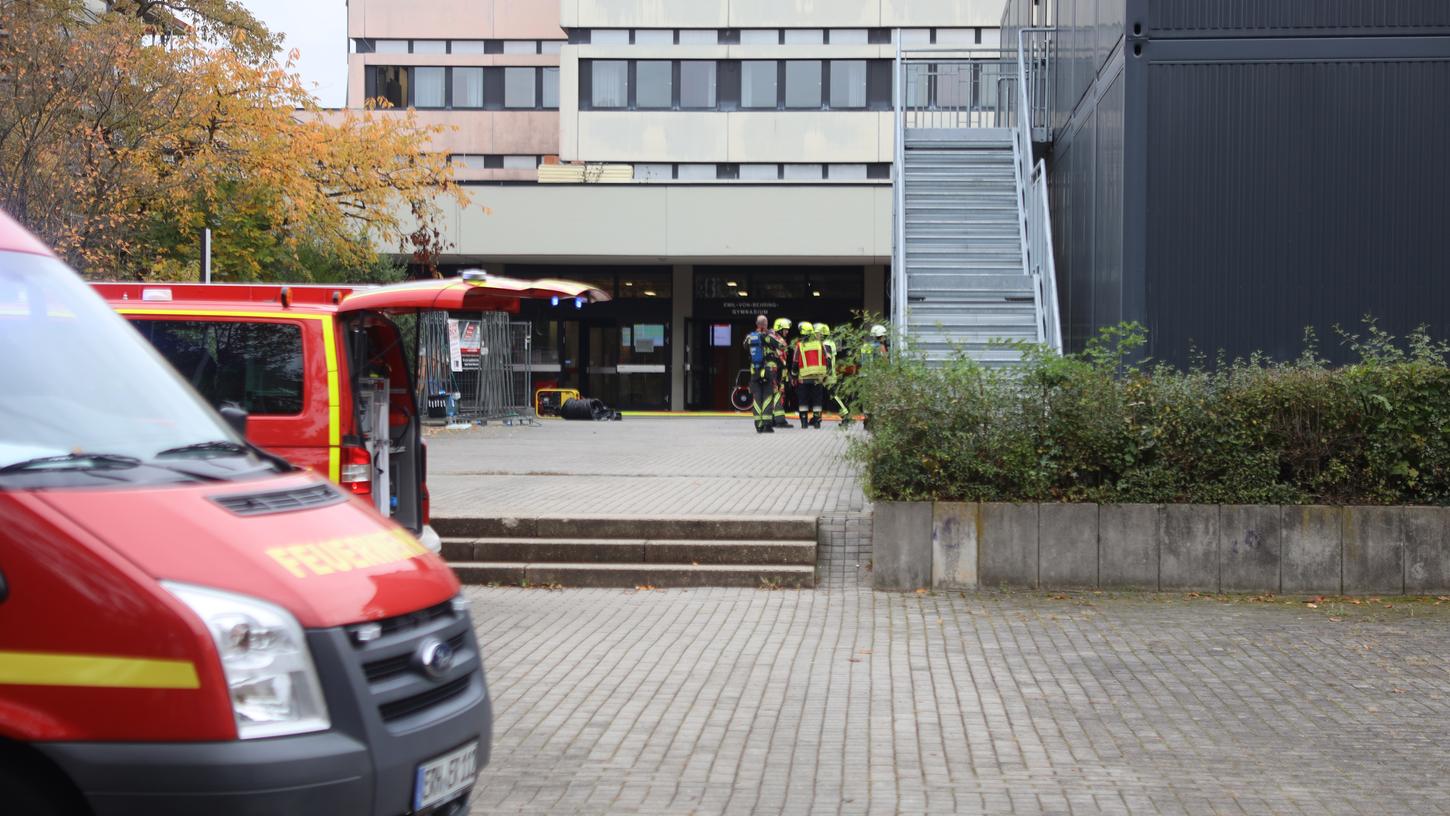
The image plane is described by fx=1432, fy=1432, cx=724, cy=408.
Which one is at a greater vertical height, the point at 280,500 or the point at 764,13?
the point at 764,13

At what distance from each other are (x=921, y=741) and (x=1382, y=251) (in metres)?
8.60

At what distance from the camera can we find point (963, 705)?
7.05 meters

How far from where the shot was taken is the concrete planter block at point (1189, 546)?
10148 millimetres

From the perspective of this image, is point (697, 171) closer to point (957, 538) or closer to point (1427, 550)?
point (957, 538)

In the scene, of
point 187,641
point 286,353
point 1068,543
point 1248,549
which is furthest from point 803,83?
point 187,641

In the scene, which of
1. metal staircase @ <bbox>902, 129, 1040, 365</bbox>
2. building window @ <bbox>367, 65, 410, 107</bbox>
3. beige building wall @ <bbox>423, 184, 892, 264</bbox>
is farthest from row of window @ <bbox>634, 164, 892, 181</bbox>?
metal staircase @ <bbox>902, 129, 1040, 365</bbox>

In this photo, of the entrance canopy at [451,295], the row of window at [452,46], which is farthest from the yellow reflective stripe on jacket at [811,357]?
the row of window at [452,46]

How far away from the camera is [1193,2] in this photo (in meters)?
12.9

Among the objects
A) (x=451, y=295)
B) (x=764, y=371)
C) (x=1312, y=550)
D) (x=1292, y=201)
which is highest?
(x=1292, y=201)

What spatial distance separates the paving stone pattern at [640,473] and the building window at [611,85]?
58.1 feet

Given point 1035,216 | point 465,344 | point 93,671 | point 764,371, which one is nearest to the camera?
point 93,671

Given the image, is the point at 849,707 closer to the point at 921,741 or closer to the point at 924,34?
the point at 921,741

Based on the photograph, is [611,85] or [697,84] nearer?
[611,85]

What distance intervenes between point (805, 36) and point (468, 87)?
12037 millimetres
